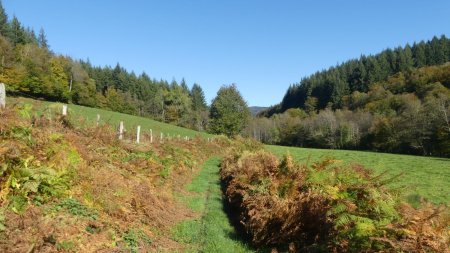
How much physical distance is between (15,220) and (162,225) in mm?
4392

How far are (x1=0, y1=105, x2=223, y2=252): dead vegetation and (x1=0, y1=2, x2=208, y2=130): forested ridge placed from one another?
3025 centimetres

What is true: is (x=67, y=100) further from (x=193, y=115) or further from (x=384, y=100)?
(x=384, y=100)

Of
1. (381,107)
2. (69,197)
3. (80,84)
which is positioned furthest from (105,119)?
(381,107)

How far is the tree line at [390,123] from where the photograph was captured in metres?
63.2

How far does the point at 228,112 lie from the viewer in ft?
211

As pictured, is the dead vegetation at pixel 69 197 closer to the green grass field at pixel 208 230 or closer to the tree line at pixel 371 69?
the green grass field at pixel 208 230

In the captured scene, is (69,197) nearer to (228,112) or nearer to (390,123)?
(228,112)

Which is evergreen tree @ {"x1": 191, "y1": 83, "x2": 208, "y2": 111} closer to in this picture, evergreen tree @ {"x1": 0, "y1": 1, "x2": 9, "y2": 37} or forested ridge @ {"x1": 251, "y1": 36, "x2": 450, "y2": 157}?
forested ridge @ {"x1": 251, "y1": 36, "x2": 450, "y2": 157}

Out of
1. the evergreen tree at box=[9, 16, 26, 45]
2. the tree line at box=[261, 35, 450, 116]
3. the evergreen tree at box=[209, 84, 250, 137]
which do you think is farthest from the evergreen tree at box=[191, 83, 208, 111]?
the evergreen tree at box=[209, 84, 250, 137]

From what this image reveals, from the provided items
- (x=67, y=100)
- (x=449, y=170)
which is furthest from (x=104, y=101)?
(x=449, y=170)

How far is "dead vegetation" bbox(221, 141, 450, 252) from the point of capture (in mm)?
5660

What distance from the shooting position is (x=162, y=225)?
31.6 ft

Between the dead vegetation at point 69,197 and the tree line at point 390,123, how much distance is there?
6030 centimetres

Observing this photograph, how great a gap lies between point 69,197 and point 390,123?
76874 mm
